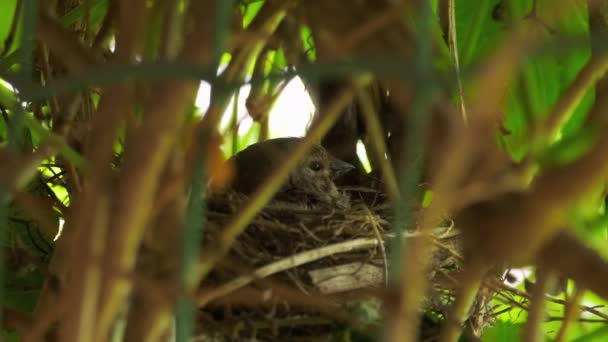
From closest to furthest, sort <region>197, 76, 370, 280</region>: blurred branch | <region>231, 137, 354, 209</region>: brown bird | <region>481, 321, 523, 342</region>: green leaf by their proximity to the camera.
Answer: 1. <region>197, 76, 370, 280</region>: blurred branch
2. <region>481, 321, 523, 342</region>: green leaf
3. <region>231, 137, 354, 209</region>: brown bird

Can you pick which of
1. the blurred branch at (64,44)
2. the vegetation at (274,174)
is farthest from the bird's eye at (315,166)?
the blurred branch at (64,44)

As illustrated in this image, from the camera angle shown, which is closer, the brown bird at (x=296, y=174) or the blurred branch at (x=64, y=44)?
the blurred branch at (x=64, y=44)

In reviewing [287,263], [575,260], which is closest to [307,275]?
[287,263]

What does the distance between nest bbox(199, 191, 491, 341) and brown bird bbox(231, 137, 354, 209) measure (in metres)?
0.16

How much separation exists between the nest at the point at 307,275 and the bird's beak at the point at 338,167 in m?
0.21

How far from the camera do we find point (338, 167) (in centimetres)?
135

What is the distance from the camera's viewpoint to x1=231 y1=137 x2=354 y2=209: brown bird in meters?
1.29

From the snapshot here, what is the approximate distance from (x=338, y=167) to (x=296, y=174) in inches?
2.6

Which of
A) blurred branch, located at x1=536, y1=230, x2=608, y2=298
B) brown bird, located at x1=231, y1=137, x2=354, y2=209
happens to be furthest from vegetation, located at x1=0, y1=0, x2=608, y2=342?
brown bird, located at x1=231, y1=137, x2=354, y2=209

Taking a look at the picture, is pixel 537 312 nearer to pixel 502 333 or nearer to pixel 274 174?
pixel 274 174

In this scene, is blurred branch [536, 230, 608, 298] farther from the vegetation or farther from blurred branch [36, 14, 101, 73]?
blurred branch [36, 14, 101, 73]

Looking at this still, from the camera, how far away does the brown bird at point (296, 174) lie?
1293 millimetres

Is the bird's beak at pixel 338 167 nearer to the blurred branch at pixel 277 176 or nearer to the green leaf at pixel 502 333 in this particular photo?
the green leaf at pixel 502 333

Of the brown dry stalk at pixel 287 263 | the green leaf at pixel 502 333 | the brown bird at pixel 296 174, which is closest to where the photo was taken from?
the brown dry stalk at pixel 287 263
